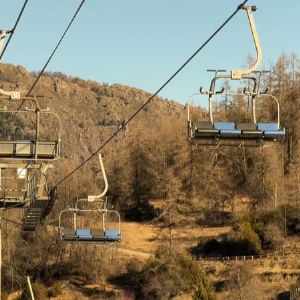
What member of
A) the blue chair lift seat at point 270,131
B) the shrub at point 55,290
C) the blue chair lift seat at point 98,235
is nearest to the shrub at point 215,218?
the shrub at point 55,290

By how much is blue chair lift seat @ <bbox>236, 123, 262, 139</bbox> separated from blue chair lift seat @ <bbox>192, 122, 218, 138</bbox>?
323 millimetres

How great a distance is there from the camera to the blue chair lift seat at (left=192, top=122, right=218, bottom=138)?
8930 mm

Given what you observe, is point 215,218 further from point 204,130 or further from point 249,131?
point 204,130

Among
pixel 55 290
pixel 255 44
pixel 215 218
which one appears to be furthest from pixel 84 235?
pixel 215 218

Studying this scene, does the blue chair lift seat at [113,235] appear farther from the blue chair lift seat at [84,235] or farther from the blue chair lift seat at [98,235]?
the blue chair lift seat at [84,235]

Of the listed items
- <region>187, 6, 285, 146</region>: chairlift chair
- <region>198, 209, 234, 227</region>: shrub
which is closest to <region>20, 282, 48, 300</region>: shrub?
<region>198, 209, 234, 227</region>: shrub

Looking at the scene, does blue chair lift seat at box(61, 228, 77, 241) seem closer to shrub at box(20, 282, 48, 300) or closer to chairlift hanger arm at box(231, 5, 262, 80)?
chairlift hanger arm at box(231, 5, 262, 80)

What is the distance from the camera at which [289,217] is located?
49406 millimetres

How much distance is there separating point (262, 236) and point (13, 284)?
54.5 ft

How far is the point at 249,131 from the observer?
29.5ft

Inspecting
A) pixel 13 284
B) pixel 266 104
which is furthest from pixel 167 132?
pixel 13 284

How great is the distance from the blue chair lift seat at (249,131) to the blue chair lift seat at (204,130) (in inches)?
12.7

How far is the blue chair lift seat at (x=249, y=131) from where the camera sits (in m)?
8.97

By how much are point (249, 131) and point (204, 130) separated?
572mm
